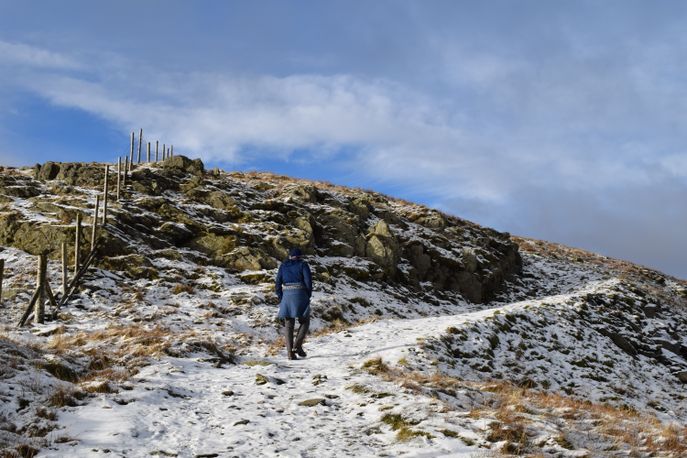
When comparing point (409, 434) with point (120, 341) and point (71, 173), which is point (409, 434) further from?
point (71, 173)

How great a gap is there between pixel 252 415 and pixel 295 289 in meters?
4.74

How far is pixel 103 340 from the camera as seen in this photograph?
12.5 meters

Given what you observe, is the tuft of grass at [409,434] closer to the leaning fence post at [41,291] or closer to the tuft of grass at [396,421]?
the tuft of grass at [396,421]

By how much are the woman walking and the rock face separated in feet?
35.1

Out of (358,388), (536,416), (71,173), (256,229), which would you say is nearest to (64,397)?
(358,388)

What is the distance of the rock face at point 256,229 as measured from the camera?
22938mm

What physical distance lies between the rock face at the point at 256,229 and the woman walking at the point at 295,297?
10688mm

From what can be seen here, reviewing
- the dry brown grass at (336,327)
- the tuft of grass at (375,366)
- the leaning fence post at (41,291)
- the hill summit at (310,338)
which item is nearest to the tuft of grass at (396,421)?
the hill summit at (310,338)

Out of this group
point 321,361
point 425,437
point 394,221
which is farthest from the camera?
point 394,221

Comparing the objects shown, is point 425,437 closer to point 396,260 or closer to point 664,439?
point 664,439

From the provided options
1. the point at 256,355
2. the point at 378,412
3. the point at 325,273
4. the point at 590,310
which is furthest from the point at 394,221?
the point at 378,412

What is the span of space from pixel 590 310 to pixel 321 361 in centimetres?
1548

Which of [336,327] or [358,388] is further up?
[336,327]

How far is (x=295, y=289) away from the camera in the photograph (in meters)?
12.3
